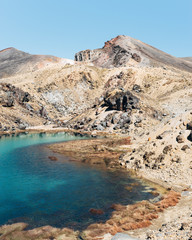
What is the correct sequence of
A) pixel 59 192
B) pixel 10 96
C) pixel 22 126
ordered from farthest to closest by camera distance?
1. pixel 10 96
2. pixel 22 126
3. pixel 59 192

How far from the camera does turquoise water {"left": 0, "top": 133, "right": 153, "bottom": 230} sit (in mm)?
21000

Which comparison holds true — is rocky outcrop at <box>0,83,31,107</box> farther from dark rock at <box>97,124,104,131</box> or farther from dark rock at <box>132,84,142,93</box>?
dark rock at <box>132,84,142,93</box>

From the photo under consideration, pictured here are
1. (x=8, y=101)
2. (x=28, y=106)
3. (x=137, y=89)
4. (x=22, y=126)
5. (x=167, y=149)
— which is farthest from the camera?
(x=137, y=89)

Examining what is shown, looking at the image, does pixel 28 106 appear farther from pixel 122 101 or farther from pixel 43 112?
pixel 122 101

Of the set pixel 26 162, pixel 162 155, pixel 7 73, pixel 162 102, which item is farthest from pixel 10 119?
pixel 7 73

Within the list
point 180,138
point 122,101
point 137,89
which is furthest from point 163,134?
point 137,89

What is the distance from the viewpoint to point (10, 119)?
317 ft

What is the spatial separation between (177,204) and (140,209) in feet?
14.0

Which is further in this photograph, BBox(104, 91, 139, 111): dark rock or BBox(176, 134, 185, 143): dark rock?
BBox(104, 91, 139, 111): dark rock

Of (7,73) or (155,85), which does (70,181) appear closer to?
(155,85)

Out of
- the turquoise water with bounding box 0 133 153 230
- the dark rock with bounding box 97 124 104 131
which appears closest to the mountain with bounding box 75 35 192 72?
the dark rock with bounding box 97 124 104 131

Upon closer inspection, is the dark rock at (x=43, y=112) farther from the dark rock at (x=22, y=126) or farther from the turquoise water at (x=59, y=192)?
the turquoise water at (x=59, y=192)

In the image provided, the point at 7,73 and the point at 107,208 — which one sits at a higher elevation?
the point at 7,73

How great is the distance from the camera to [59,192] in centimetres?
2747
